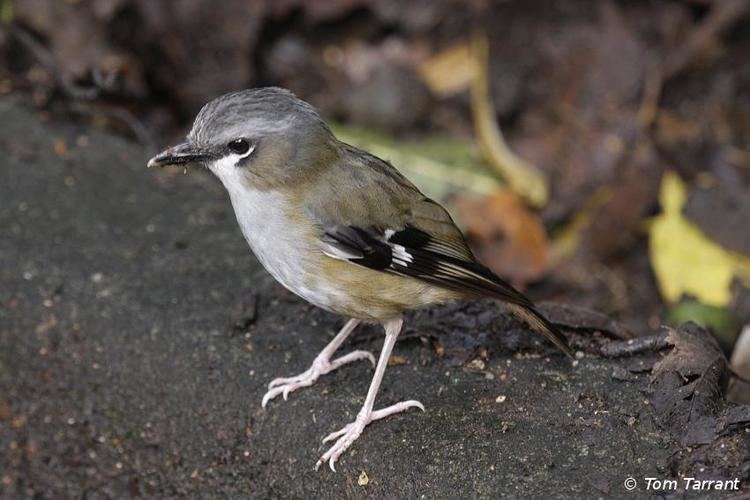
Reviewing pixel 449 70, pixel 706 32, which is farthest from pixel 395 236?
pixel 706 32

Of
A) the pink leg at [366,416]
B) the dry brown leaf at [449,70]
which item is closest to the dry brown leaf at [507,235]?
the dry brown leaf at [449,70]

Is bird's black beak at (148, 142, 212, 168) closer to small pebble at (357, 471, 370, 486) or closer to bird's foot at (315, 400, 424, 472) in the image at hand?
bird's foot at (315, 400, 424, 472)

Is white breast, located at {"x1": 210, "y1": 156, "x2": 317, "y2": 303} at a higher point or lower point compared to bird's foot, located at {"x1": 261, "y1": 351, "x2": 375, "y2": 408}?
higher

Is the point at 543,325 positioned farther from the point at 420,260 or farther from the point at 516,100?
the point at 516,100

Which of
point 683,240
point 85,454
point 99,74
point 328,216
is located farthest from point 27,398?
point 683,240

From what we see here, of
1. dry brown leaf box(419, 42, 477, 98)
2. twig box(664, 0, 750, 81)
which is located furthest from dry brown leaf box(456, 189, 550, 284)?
twig box(664, 0, 750, 81)

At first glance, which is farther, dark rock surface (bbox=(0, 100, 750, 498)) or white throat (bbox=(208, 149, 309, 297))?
white throat (bbox=(208, 149, 309, 297))
